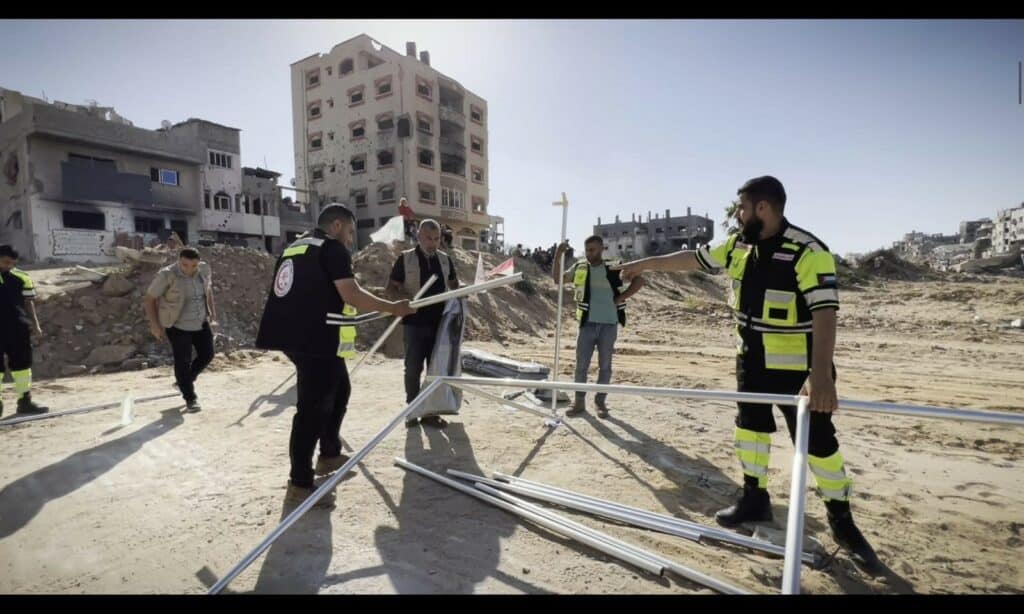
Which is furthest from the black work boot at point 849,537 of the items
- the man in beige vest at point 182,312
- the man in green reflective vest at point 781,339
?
the man in beige vest at point 182,312

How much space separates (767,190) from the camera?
9.05ft

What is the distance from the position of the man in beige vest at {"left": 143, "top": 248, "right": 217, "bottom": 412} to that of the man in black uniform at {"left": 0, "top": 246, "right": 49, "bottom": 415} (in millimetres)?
1403

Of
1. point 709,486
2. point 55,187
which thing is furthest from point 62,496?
point 55,187

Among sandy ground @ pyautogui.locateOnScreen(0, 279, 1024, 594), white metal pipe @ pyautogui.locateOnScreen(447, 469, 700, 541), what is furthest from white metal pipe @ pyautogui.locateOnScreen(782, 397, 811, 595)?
white metal pipe @ pyautogui.locateOnScreen(447, 469, 700, 541)

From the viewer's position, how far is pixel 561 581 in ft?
7.68

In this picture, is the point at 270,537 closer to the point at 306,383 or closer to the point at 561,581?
the point at 306,383

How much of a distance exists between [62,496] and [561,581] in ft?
11.5

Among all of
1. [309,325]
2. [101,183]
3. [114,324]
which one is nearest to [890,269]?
[309,325]

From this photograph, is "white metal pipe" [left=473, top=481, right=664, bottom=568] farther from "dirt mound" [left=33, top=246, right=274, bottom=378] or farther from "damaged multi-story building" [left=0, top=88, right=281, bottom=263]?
"damaged multi-story building" [left=0, top=88, right=281, bottom=263]

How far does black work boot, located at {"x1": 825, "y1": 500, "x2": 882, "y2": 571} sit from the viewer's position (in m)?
2.49

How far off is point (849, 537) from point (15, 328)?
800cm

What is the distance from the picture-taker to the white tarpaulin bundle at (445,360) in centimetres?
490

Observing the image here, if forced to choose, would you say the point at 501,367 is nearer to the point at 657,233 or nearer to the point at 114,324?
the point at 114,324
